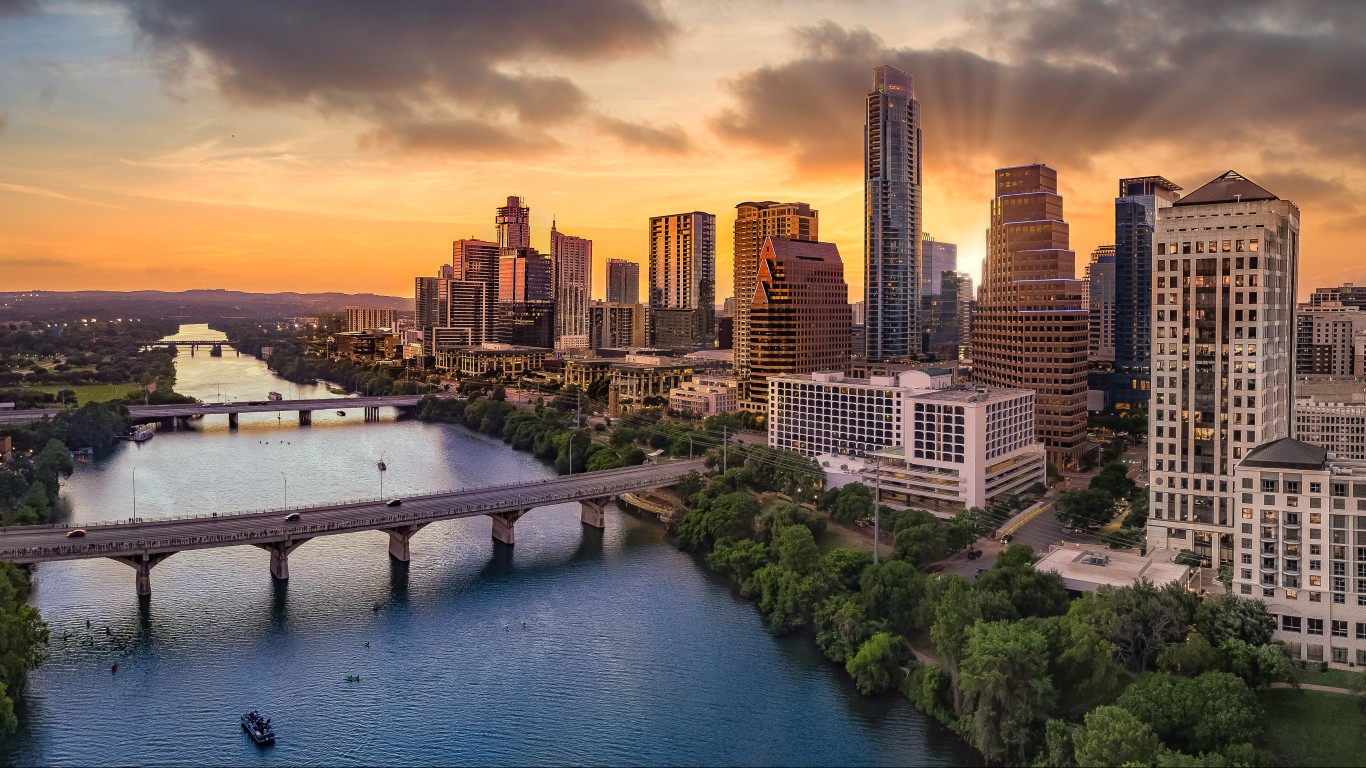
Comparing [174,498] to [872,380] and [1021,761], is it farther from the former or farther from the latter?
[1021,761]

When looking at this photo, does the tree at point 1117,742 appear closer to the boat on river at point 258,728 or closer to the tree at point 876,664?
the tree at point 876,664

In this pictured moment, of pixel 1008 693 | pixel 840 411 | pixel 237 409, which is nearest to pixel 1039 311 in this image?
pixel 840 411

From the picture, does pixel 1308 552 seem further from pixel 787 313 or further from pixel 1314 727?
pixel 787 313

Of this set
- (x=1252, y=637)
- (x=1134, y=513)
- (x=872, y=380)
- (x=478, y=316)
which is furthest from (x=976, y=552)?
(x=478, y=316)

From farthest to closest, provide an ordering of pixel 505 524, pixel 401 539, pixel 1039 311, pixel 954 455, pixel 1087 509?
pixel 1039 311 → pixel 954 455 → pixel 505 524 → pixel 401 539 → pixel 1087 509

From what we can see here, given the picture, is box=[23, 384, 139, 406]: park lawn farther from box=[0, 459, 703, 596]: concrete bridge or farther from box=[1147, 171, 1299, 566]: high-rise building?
box=[1147, 171, 1299, 566]: high-rise building
